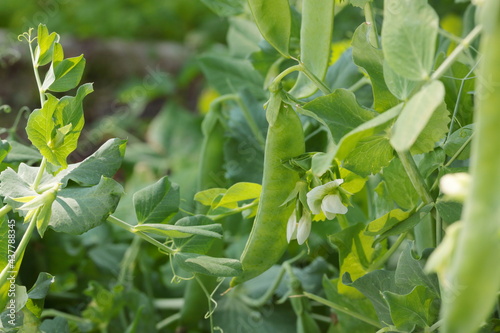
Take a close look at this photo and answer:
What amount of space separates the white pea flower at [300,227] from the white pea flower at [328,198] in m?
0.01

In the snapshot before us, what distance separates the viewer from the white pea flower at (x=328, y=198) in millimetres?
321

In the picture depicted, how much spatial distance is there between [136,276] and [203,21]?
143 centimetres

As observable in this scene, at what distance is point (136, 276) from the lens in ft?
1.89

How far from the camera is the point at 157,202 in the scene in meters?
0.38

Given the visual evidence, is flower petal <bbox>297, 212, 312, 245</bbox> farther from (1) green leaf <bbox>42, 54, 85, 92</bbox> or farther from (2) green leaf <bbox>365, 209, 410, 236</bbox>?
(1) green leaf <bbox>42, 54, 85, 92</bbox>

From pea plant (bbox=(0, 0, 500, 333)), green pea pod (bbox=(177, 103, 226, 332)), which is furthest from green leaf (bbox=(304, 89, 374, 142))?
green pea pod (bbox=(177, 103, 226, 332))

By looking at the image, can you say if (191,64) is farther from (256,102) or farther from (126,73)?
(256,102)

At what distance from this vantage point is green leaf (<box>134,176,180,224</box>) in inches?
14.7

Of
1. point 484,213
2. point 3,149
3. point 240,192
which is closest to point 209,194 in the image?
point 240,192

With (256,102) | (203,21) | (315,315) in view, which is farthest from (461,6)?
(203,21)

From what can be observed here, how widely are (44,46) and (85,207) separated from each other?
0.11 m

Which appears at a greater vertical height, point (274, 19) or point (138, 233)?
point (274, 19)

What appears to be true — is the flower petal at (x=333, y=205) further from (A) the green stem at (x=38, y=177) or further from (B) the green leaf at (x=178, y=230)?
(A) the green stem at (x=38, y=177)

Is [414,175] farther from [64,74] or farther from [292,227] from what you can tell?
[64,74]
